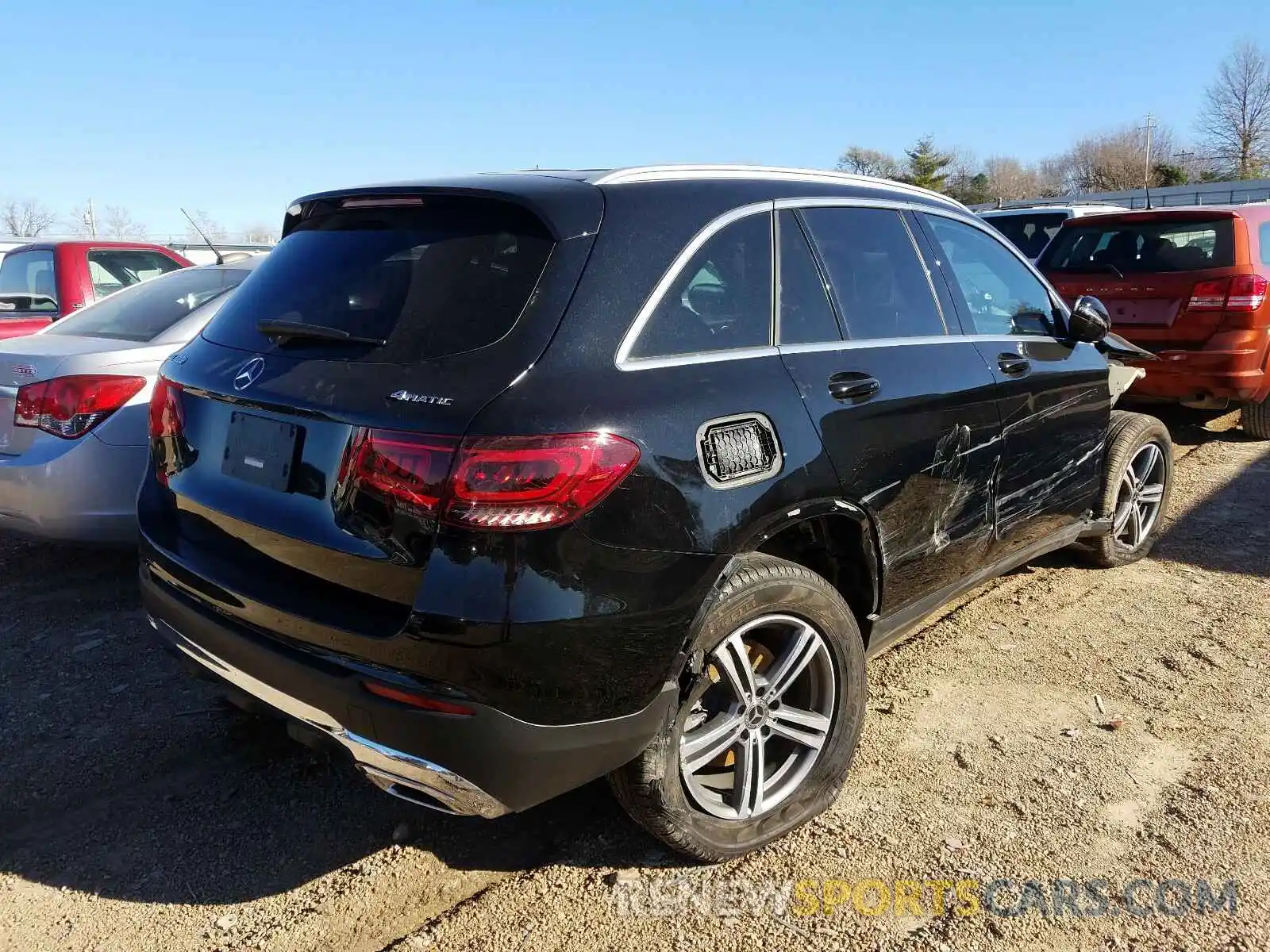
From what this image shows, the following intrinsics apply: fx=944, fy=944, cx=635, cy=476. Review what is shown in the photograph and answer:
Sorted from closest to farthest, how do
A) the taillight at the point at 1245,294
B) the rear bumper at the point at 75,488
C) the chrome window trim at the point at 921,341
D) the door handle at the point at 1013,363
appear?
the chrome window trim at the point at 921,341 → the door handle at the point at 1013,363 → the rear bumper at the point at 75,488 → the taillight at the point at 1245,294

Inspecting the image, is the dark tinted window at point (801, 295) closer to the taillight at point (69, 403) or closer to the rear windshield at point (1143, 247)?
the taillight at point (69, 403)

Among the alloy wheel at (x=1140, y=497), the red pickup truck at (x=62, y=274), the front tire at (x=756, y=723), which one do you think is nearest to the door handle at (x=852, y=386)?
the front tire at (x=756, y=723)

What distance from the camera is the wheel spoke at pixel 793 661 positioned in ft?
8.55

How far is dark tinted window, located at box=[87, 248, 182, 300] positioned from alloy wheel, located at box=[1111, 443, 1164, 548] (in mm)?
6960

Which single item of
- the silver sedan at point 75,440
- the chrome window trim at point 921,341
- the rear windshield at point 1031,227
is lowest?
the silver sedan at point 75,440

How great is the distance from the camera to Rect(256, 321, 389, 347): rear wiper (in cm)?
230

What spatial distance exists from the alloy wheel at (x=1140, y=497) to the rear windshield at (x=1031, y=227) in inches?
347

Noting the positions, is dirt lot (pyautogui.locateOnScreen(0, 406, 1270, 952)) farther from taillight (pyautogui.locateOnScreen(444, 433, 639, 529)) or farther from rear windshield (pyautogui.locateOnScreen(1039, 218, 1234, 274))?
rear windshield (pyautogui.locateOnScreen(1039, 218, 1234, 274))

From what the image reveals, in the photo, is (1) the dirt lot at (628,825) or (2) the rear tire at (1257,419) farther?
(2) the rear tire at (1257,419)

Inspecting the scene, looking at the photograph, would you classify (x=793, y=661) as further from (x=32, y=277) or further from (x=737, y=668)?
(x=32, y=277)

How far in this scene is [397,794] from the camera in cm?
216

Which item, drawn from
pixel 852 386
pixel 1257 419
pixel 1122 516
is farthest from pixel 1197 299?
pixel 852 386

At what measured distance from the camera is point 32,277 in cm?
780

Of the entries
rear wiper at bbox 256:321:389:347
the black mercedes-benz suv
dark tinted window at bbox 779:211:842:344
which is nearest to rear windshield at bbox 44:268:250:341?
the black mercedes-benz suv
